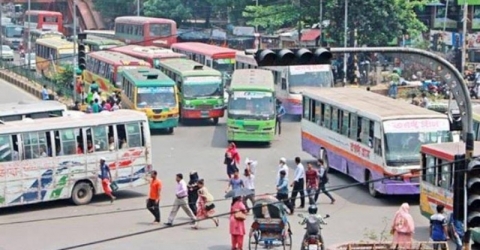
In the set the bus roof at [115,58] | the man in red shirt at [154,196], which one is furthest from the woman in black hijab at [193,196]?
the bus roof at [115,58]

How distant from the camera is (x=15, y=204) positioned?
2258 cm

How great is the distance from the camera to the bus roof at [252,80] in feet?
105

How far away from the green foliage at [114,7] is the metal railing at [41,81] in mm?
14061

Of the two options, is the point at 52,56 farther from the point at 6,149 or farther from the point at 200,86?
the point at 6,149

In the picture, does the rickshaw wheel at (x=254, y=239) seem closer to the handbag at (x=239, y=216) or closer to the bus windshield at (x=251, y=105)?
the handbag at (x=239, y=216)

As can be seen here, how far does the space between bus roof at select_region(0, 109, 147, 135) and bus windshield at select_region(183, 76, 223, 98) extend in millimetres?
11745

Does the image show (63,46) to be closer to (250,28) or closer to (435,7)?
(250,28)

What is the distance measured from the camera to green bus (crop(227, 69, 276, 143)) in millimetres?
31422

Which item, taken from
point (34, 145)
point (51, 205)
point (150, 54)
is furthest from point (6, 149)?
point (150, 54)

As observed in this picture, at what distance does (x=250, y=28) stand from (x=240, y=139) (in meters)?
33.0

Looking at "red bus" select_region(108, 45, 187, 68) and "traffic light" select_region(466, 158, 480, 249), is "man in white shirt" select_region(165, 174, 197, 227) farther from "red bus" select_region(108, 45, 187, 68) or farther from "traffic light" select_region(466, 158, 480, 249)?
"red bus" select_region(108, 45, 187, 68)

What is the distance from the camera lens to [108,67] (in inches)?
1633

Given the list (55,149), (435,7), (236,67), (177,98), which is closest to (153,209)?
(55,149)

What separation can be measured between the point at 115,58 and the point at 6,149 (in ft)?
65.4
